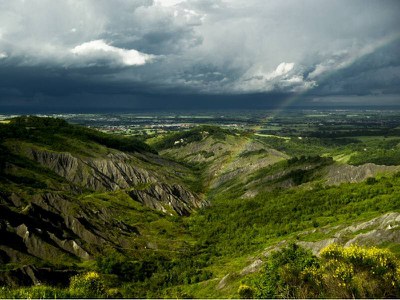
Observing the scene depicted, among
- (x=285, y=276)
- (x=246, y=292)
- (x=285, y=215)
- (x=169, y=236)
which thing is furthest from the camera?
(x=285, y=215)

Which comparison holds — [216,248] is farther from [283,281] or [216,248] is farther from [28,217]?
[283,281]

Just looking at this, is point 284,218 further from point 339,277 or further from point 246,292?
point 339,277

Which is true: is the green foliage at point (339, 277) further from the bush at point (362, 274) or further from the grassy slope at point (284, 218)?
the grassy slope at point (284, 218)

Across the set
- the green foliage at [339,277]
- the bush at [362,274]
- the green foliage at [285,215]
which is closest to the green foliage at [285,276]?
the green foliage at [339,277]

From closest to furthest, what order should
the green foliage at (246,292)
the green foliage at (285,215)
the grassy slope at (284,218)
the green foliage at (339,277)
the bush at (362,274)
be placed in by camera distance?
the bush at (362,274) < the green foliage at (339,277) < the green foliage at (246,292) < the grassy slope at (284,218) < the green foliage at (285,215)

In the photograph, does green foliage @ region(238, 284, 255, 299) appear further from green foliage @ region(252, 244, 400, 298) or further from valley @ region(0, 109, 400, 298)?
green foliage @ region(252, 244, 400, 298)

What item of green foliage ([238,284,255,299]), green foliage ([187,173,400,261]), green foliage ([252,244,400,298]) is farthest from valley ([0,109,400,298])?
green foliage ([187,173,400,261])

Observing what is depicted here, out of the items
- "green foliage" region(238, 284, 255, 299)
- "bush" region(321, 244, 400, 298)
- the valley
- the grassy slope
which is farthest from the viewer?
the grassy slope

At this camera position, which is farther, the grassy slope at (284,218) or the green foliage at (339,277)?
the grassy slope at (284,218)

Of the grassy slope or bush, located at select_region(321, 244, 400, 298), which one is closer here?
bush, located at select_region(321, 244, 400, 298)

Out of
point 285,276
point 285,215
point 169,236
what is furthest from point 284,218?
point 285,276

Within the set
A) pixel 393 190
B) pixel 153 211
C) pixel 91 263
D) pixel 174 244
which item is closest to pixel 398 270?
pixel 91 263

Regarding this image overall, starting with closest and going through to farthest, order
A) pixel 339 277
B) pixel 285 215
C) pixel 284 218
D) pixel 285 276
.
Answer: pixel 339 277 → pixel 285 276 → pixel 284 218 → pixel 285 215
